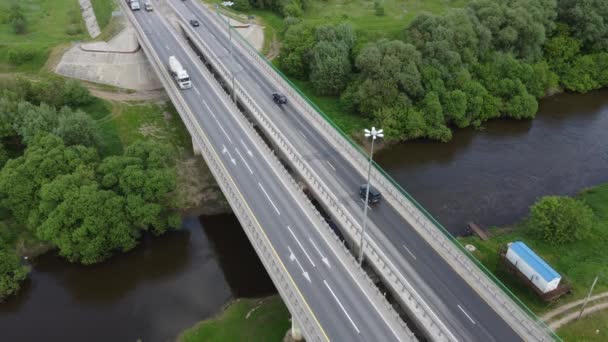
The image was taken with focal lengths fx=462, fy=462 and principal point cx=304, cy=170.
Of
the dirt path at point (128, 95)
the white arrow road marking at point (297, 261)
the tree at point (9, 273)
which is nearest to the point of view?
the white arrow road marking at point (297, 261)

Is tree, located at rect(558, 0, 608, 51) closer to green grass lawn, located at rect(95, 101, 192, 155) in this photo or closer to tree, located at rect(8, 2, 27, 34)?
green grass lawn, located at rect(95, 101, 192, 155)

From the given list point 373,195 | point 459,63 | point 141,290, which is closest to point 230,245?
point 141,290

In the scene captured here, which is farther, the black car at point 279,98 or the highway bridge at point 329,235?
the black car at point 279,98

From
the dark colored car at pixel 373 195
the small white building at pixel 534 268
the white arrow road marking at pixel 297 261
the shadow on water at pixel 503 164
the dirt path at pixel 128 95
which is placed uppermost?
the dark colored car at pixel 373 195

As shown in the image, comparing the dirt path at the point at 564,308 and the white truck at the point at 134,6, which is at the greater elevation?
the white truck at the point at 134,6

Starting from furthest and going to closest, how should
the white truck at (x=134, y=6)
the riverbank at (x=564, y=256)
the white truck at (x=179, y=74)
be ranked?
1. the white truck at (x=134, y=6)
2. the white truck at (x=179, y=74)
3. the riverbank at (x=564, y=256)

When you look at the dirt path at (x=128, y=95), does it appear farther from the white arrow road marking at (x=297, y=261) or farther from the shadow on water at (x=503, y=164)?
the white arrow road marking at (x=297, y=261)

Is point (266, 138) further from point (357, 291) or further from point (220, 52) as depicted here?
point (357, 291)

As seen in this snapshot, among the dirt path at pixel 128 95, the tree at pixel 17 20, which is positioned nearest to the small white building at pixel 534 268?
the dirt path at pixel 128 95
